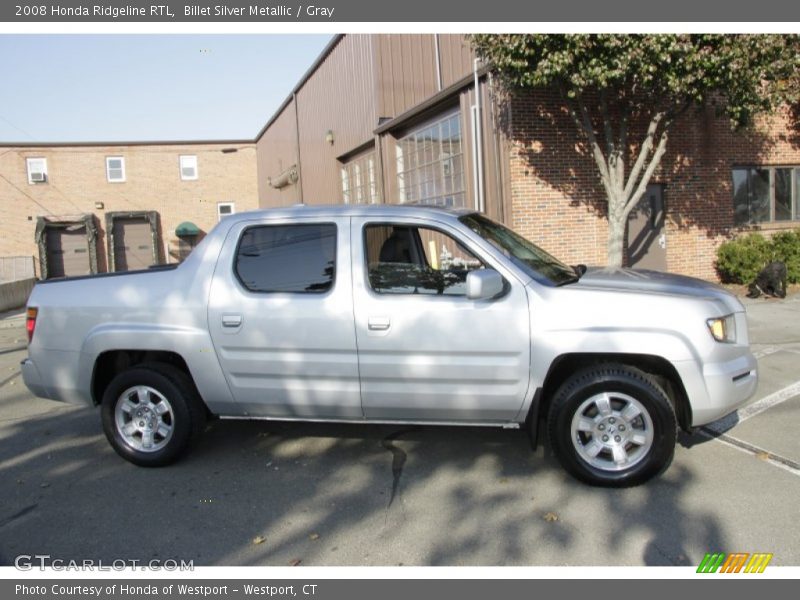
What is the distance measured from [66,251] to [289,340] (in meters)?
28.9

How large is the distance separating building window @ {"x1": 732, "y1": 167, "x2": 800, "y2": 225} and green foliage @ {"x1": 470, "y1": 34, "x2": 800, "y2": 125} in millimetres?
4717

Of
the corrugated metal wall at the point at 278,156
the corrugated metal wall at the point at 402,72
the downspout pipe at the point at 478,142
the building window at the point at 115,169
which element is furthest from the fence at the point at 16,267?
the downspout pipe at the point at 478,142

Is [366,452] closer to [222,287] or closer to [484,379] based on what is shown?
[484,379]

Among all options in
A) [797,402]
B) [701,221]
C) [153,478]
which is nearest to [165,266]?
[153,478]

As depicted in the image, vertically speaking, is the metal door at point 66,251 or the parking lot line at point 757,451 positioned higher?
the metal door at point 66,251

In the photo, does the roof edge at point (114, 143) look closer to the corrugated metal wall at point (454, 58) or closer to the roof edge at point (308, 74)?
the roof edge at point (308, 74)

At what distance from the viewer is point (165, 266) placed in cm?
481

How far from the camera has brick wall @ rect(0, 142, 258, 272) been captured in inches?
1116

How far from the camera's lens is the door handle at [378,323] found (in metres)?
4.15

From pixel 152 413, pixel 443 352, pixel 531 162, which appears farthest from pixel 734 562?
pixel 531 162

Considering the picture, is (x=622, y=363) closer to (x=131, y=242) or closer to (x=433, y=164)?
(x=433, y=164)

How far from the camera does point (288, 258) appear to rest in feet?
14.7

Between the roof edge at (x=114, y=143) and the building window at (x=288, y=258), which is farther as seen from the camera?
the roof edge at (x=114, y=143)

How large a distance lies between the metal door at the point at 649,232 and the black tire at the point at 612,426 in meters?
9.71
